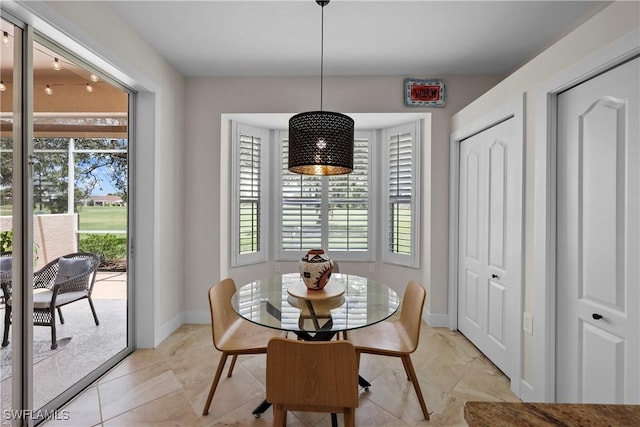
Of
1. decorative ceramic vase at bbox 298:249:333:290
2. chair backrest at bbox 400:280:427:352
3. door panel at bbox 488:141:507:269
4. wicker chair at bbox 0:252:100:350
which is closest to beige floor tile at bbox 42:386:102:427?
wicker chair at bbox 0:252:100:350

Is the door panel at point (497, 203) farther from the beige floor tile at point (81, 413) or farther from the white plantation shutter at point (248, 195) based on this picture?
the beige floor tile at point (81, 413)

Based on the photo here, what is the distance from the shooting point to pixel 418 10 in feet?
7.11

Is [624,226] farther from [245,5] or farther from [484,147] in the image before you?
[245,5]

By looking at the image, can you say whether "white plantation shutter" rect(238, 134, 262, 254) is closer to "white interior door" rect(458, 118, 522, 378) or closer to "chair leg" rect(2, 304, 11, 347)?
"chair leg" rect(2, 304, 11, 347)

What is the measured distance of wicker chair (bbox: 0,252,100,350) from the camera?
177cm

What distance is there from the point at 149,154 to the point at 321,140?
173 cm

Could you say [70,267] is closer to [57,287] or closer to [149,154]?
[57,287]

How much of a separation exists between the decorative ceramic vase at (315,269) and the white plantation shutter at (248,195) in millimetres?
1711

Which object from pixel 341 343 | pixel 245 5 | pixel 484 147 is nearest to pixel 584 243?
pixel 484 147

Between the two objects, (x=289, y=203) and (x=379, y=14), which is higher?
(x=379, y=14)

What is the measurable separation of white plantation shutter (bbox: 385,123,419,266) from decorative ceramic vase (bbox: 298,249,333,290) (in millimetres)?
1743

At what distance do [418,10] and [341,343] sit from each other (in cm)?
226

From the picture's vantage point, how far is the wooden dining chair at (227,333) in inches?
71.8

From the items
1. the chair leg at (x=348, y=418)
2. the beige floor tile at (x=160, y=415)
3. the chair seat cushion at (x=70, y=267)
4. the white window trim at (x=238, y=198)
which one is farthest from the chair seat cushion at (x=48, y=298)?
the chair leg at (x=348, y=418)
